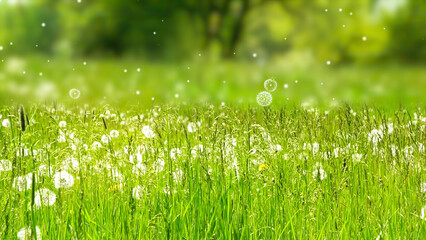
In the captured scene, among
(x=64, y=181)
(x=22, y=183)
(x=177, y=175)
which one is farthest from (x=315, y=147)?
(x=22, y=183)

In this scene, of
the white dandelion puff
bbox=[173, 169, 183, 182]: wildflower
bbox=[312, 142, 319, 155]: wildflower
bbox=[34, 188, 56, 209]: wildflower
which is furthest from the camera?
the white dandelion puff

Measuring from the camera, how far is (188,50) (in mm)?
7527

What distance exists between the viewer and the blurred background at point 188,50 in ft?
21.2

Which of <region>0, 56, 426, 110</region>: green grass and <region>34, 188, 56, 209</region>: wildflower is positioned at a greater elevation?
<region>0, 56, 426, 110</region>: green grass

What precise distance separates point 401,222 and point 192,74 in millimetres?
5559

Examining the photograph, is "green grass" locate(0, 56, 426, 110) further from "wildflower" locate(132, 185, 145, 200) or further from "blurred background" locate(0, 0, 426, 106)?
"wildflower" locate(132, 185, 145, 200)

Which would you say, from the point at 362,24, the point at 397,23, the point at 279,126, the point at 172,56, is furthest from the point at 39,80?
the point at 397,23

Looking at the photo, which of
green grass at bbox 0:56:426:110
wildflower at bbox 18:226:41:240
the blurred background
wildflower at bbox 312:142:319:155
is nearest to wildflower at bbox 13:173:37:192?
wildflower at bbox 18:226:41:240

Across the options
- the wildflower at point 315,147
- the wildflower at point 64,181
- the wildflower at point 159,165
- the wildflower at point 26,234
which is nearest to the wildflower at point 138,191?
the wildflower at point 159,165

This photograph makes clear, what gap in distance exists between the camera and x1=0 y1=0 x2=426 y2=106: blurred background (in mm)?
6465

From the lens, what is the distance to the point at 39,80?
23.3ft

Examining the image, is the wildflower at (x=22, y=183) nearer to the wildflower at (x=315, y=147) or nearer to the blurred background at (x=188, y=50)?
the wildflower at (x=315, y=147)

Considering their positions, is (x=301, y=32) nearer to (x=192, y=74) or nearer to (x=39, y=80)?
(x=192, y=74)

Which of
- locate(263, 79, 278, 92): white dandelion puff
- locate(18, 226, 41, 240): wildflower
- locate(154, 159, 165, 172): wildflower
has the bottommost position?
locate(18, 226, 41, 240): wildflower
